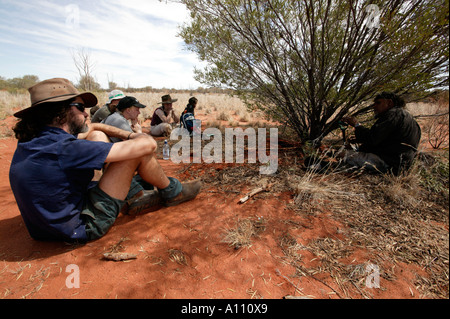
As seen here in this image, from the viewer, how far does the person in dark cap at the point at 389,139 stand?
332cm

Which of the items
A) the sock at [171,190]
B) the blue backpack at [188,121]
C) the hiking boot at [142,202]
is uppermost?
the blue backpack at [188,121]

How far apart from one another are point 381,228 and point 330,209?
0.53 meters

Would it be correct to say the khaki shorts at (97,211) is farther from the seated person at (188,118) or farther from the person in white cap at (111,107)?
the seated person at (188,118)

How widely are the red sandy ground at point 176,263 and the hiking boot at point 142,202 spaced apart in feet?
0.31

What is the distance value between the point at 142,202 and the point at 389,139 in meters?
3.84

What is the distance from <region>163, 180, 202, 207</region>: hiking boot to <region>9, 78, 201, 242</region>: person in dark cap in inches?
27.2

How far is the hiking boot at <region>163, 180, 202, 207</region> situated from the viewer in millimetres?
2825

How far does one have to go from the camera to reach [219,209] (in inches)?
110

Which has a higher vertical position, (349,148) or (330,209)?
(349,148)

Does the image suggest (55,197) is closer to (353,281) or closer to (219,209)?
(219,209)

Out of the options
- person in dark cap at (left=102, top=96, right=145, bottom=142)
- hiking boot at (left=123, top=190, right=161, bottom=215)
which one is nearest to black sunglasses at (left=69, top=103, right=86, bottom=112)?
hiking boot at (left=123, top=190, right=161, bottom=215)

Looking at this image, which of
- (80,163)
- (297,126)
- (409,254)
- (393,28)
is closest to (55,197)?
(80,163)

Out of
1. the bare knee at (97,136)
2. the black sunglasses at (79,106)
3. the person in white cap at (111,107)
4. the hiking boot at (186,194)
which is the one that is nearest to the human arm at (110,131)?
the bare knee at (97,136)

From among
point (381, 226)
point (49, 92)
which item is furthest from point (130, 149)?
point (381, 226)
